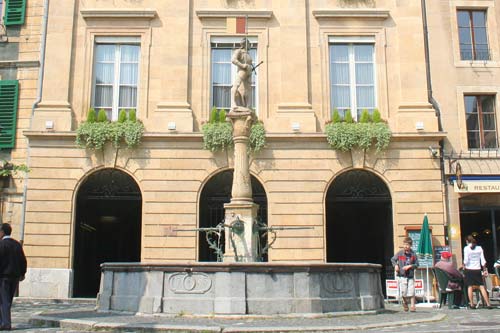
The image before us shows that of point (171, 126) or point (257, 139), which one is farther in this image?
point (171, 126)

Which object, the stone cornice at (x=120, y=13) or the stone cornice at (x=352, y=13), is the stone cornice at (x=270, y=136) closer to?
the stone cornice at (x=120, y=13)

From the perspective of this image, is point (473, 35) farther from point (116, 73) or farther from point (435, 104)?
point (116, 73)

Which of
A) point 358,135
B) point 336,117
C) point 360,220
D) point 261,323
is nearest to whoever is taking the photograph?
point 261,323

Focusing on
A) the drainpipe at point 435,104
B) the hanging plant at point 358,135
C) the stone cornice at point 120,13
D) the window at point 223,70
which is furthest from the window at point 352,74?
the stone cornice at point 120,13

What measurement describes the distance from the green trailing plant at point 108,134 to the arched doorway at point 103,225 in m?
1.10

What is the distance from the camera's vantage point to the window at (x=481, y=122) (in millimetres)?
21875

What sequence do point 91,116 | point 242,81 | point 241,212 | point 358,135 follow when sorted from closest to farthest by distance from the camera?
point 241,212
point 242,81
point 358,135
point 91,116

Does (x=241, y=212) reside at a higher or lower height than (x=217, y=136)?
lower

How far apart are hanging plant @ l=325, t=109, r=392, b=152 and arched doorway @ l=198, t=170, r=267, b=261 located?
10.5ft

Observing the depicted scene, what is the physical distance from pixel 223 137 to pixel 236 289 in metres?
10.0

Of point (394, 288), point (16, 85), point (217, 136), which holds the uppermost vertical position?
point (16, 85)

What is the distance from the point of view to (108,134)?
818 inches

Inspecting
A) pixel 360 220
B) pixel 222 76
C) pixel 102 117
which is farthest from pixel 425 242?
pixel 102 117

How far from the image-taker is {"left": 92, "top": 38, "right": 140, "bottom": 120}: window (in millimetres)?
21984
